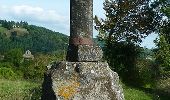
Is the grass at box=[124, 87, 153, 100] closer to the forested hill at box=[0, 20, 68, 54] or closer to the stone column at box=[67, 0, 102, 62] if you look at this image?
the stone column at box=[67, 0, 102, 62]

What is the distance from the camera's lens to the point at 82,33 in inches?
277

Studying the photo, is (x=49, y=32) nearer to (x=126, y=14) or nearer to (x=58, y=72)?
(x=126, y=14)

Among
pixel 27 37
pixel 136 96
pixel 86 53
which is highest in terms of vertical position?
pixel 27 37

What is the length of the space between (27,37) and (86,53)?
154 m

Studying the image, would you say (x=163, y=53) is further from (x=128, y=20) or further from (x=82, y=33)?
(x=82, y=33)

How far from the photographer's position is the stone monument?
21.7ft

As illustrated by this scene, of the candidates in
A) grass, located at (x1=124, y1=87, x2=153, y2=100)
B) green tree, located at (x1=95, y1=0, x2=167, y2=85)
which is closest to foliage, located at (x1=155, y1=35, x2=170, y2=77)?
green tree, located at (x1=95, y1=0, x2=167, y2=85)

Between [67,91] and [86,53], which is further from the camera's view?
[86,53]

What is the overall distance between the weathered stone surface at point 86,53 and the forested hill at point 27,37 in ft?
412

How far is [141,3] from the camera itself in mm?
45000

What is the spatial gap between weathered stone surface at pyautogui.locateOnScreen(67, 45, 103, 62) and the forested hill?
125497mm

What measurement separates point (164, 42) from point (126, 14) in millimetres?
8132

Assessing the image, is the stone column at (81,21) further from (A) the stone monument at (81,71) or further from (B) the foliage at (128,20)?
(B) the foliage at (128,20)

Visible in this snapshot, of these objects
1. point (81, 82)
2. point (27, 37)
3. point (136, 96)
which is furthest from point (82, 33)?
point (27, 37)
